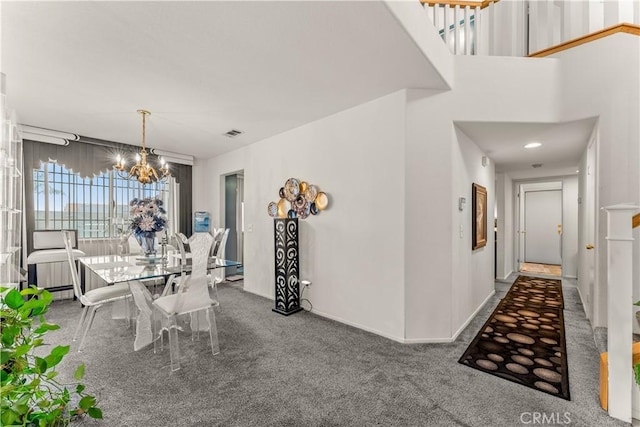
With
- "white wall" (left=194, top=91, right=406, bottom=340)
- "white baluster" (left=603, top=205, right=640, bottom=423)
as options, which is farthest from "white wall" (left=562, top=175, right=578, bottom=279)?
"white wall" (left=194, top=91, right=406, bottom=340)

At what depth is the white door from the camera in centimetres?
707

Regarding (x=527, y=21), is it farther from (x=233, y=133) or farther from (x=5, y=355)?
(x=5, y=355)

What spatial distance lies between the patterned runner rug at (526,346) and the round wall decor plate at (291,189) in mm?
2601

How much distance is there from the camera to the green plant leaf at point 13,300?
86 cm

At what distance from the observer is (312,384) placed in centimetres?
208

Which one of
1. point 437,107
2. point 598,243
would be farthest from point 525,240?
point 437,107

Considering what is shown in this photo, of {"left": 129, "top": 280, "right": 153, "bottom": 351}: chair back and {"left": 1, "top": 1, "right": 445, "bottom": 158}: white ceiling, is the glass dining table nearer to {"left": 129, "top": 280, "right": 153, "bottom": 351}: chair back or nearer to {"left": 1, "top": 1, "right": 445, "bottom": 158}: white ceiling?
{"left": 129, "top": 280, "right": 153, "bottom": 351}: chair back

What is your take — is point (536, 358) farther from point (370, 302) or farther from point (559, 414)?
point (370, 302)

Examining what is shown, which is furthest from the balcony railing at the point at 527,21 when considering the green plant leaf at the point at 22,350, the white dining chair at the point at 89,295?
the white dining chair at the point at 89,295

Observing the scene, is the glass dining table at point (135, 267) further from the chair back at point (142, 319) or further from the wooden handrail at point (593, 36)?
the wooden handrail at point (593, 36)

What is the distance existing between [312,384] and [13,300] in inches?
71.4

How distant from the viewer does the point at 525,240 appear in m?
7.54

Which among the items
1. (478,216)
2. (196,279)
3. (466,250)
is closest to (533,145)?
(478,216)

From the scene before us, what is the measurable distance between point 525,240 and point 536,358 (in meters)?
6.28
